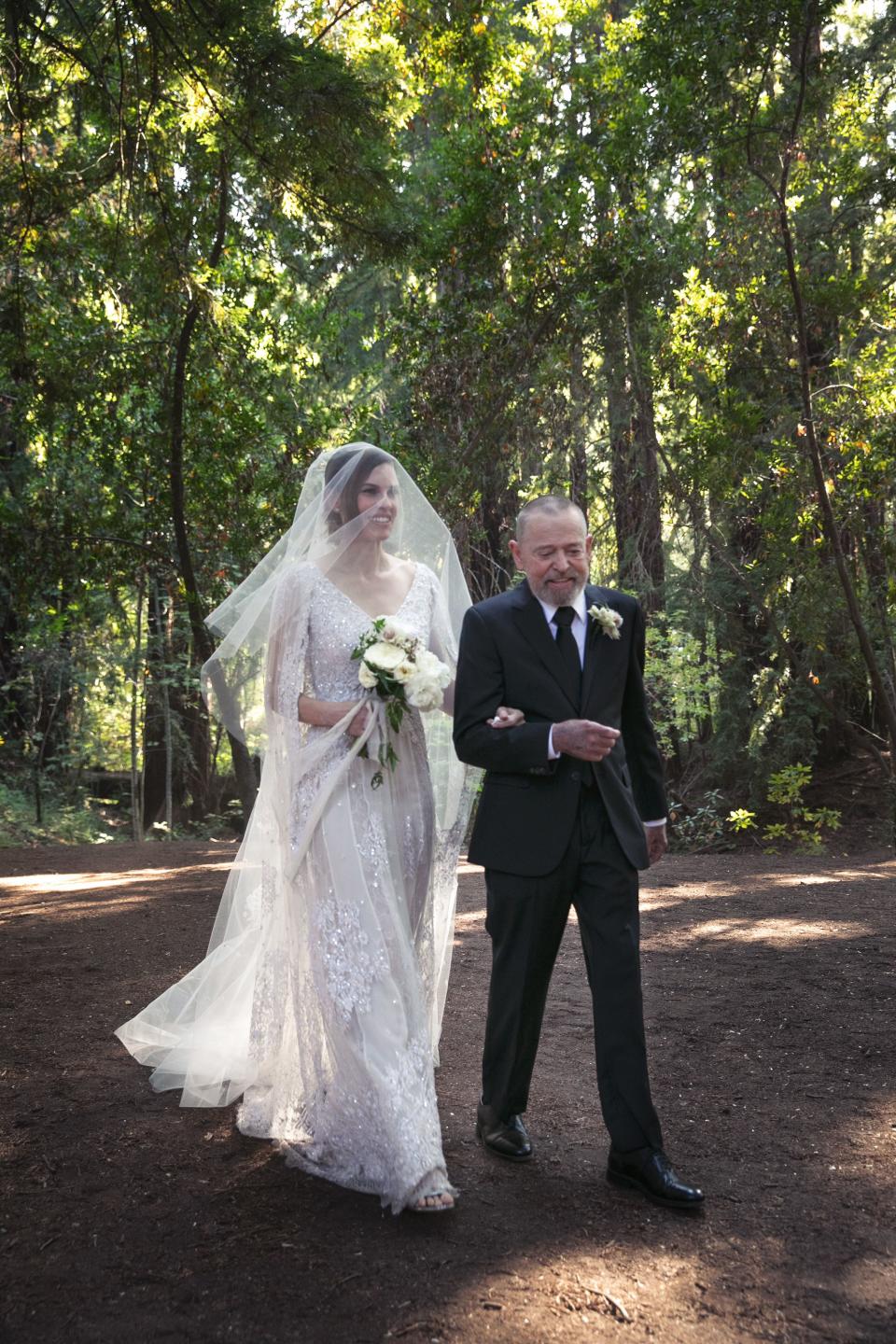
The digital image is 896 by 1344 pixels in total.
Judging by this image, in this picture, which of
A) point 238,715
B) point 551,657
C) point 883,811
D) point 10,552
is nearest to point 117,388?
point 10,552

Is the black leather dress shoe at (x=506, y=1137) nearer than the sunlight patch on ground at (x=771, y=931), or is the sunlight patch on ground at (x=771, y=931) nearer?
the black leather dress shoe at (x=506, y=1137)

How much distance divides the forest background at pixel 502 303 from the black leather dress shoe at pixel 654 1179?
19.2 feet

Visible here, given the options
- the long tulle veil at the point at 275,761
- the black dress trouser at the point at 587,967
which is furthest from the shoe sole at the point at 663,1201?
the long tulle veil at the point at 275,761

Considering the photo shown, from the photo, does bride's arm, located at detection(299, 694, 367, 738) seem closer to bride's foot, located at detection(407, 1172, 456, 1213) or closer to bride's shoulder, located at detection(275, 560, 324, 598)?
bride's shoulder, located at detection(275, 560, 324, 598)

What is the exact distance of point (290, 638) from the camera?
4516 millimetres

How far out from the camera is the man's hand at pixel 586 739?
11.9ft

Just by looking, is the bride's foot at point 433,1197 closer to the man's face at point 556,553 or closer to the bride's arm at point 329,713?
the bride's arm at point 329,713

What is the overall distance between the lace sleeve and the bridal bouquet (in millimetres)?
272

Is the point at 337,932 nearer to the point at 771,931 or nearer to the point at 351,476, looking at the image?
A: the point at 351,476

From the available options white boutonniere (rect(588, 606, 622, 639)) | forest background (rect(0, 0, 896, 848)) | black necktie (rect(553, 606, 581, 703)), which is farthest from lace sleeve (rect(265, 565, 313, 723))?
forest background (rect(0, 0, 896, 848))

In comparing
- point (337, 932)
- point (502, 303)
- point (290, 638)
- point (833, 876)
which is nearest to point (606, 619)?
point (290, 638)

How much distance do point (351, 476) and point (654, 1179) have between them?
102 inches

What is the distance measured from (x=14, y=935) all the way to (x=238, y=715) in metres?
4.01

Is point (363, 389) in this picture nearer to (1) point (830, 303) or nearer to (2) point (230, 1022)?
(1) point (830, 303)
